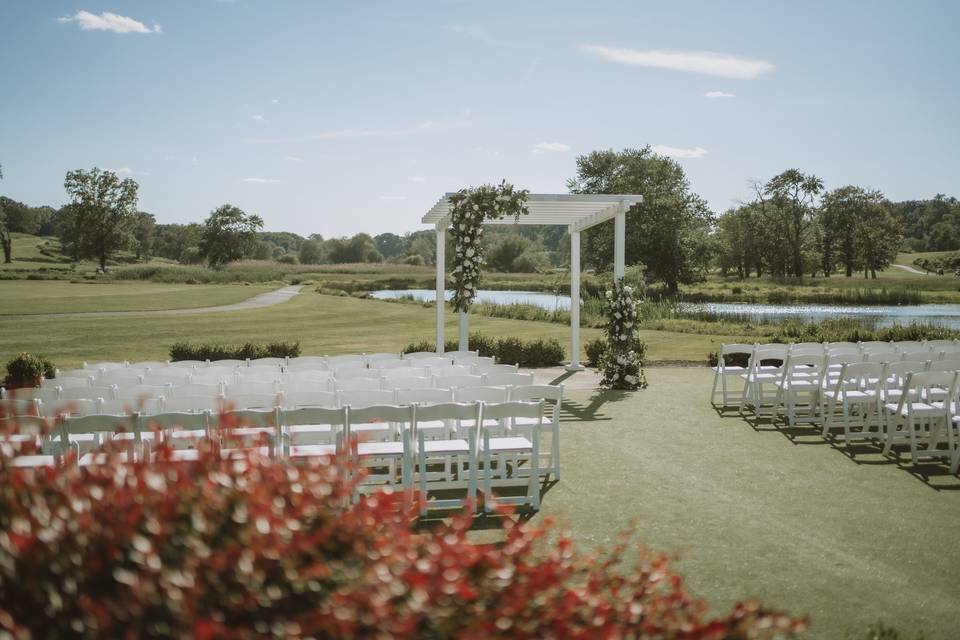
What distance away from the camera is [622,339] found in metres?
14.0

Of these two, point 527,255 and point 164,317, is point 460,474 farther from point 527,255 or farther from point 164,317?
point 527,255

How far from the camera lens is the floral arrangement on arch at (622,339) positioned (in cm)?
1399

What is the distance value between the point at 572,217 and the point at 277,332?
16.3 m

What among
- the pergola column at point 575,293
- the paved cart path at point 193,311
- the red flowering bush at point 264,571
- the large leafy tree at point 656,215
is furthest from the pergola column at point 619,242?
the large leafy tree at point 656,215

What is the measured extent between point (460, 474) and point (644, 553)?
16.6ft

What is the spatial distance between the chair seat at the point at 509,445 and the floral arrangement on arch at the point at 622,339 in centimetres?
653

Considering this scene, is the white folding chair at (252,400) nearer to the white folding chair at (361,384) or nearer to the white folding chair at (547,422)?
the white folding chair at (361,384)

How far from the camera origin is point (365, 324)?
32344mm

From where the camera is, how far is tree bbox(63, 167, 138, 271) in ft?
180

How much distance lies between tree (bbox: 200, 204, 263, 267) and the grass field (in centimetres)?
4089

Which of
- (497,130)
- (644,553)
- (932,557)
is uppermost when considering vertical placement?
(497,130)

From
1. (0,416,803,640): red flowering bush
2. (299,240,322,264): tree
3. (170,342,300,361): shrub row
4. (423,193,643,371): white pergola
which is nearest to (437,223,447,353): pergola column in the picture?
(423,193,643,371): white pergola

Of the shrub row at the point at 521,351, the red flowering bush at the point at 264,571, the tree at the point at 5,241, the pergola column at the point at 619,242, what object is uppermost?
the tree at the point at 5,241

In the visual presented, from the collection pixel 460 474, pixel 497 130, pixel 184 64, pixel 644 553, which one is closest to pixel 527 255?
pixel 497 130
